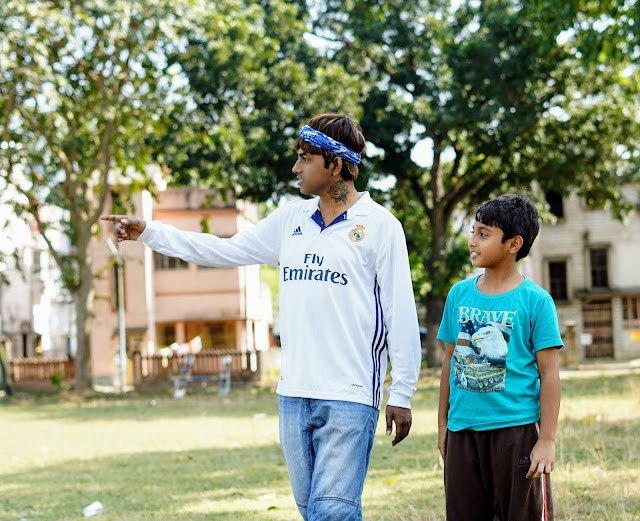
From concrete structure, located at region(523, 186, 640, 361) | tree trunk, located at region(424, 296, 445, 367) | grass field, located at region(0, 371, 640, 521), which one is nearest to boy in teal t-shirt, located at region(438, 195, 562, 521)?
grass field, located at region(0, 371, 640, 521)

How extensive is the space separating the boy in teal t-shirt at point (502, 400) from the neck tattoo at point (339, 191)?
0.63 metres

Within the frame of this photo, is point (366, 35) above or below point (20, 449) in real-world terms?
above

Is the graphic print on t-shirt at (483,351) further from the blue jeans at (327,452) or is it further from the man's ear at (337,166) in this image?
the man's ear at (337,166)

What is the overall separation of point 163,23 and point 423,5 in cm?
757

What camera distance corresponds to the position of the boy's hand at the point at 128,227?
451 cm

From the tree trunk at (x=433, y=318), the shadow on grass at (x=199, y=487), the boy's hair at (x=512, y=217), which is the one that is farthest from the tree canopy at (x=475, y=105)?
the boy's hair at (x=512, y=217)

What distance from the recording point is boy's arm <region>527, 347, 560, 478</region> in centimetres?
391

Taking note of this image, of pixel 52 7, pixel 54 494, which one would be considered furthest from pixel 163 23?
pixel 54 494

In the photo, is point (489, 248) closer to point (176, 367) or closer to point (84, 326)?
point (84, 326)

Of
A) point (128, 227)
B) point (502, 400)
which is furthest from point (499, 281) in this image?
point (128, 227)

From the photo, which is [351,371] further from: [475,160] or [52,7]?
[475,160]

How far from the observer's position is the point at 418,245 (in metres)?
32.4

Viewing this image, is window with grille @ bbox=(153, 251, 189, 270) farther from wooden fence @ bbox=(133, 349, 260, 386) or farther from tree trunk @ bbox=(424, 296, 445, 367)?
tree trunk @ bbox=(424, 296, 445, 367)

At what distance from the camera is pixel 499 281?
425cm
